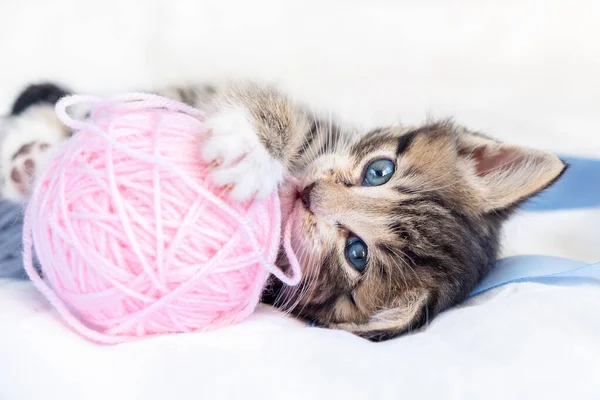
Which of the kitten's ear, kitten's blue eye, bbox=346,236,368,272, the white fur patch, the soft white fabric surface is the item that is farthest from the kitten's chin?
the soft white fabric surface

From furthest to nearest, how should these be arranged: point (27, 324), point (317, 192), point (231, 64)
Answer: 1. point (231, 64)
2. point (317, 192)
3. point (27, 324)

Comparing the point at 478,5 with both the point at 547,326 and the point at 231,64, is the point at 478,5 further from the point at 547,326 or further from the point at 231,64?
the point at 547,326

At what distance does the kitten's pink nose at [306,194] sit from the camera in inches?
46.8

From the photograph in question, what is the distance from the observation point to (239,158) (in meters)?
1.02

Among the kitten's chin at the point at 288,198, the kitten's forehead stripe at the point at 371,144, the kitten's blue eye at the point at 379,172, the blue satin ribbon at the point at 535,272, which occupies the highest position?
the kitten's forehead stripe at the point at 371,144

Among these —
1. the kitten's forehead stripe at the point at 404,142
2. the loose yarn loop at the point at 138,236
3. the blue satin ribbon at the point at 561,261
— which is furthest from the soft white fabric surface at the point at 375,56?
the loose yarn loop at the point at 138,236

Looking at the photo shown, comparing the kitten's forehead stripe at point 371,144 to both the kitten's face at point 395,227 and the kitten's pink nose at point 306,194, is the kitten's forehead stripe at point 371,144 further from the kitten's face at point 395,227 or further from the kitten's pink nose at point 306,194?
the kitten's pink nose at point 306,194

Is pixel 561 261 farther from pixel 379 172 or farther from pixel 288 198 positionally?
pixel 288 198

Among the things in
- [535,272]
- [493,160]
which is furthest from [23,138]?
[535,272]

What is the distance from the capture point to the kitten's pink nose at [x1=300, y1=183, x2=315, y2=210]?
1.19 meters

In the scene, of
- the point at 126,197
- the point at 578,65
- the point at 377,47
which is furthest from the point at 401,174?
the point at 578,65

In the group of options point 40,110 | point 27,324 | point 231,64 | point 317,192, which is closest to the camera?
point 27,324

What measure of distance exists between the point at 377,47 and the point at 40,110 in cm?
105

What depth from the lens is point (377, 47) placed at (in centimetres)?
198
